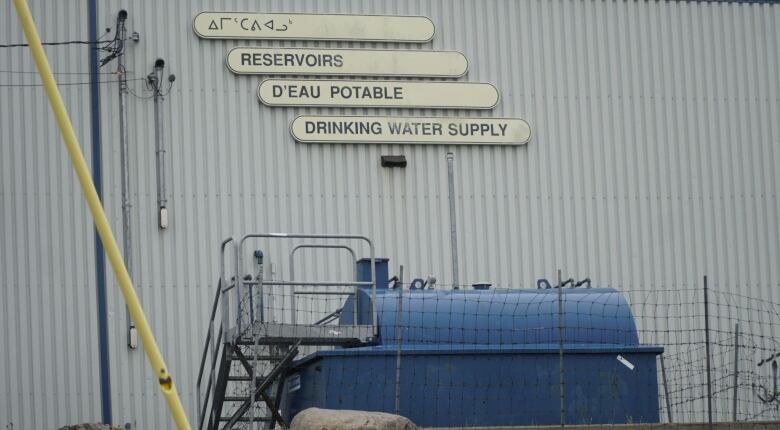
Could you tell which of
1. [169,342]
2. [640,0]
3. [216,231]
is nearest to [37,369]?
[169,342]

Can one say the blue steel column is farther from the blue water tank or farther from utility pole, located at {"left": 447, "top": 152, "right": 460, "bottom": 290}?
utility pole, located at {"left": 447, "top": 152, "right": 460, "bottom": 290}

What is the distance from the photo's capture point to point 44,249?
20641 millimetres

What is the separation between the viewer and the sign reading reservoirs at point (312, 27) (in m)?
21.5

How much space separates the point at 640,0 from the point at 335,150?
595cm

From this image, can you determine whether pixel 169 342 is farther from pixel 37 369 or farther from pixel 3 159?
pixel 3 159

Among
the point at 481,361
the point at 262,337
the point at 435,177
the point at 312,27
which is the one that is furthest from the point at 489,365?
the point at 312,27

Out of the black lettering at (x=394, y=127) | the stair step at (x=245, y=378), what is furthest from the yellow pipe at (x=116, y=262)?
the black lettering at (x=394, y=127)

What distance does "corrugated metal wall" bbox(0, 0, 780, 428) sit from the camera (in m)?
20.6

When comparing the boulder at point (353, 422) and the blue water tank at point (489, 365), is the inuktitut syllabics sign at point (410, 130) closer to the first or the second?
the blue water tank at point (489, 365)

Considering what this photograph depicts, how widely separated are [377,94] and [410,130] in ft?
2.54

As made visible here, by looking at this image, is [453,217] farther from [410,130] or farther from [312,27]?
[312,27]

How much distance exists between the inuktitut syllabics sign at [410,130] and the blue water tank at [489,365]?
4.74m

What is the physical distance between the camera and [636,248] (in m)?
22.6

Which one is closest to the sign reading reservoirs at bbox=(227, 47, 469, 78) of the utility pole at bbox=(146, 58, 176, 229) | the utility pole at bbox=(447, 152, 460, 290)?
the utility pole at bbox=(146, 58, 176, 229)
